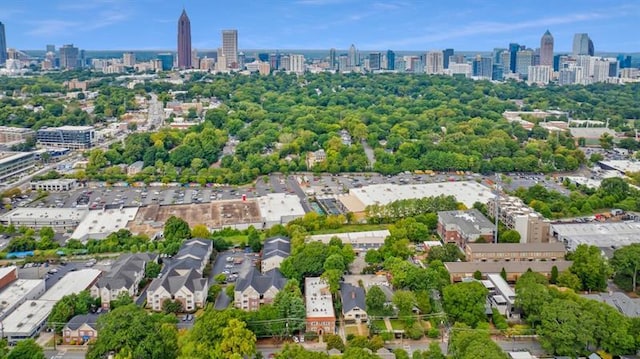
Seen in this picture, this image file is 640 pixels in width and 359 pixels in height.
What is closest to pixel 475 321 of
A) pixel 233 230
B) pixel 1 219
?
pixel 233 230

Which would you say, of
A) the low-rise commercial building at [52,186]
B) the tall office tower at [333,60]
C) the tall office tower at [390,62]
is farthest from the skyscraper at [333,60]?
the low-rise commercial building at [52,186]

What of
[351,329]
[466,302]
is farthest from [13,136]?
[466,302]

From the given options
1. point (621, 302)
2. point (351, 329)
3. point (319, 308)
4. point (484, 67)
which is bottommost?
point (351, 329)

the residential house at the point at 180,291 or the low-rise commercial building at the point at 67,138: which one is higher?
the low-rise commercial building at the point at 67,138

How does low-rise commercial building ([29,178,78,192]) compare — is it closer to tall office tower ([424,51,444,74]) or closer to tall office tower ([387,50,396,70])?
tall office tower ([424,51,444,74])

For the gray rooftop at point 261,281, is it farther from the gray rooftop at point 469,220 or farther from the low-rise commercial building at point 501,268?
the gray rooftop at point 469,220

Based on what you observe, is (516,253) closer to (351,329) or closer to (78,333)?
(351,329)
